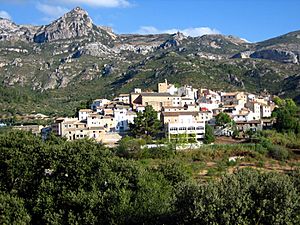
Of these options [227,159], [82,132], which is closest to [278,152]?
[227,159]

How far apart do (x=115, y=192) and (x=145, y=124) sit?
115 feet

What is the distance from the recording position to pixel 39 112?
10575cm

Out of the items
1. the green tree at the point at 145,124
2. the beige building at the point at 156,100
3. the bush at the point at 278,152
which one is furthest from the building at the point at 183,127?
the bush at the point at 278,152

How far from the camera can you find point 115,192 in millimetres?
22688

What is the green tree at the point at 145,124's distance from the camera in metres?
57.4

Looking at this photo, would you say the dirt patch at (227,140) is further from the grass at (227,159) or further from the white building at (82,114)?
the white building at (82,114)

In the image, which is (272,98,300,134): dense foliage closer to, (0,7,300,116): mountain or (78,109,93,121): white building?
(78,109,93,121): white building

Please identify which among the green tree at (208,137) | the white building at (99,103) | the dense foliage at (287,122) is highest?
the white building at (99,103)

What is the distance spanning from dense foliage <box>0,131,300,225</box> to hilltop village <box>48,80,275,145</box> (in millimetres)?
24599

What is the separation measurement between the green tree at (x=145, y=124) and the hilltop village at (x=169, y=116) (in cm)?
159

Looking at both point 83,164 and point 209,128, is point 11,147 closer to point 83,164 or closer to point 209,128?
point 83,164

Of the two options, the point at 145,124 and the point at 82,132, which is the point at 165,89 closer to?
the point at 145,124

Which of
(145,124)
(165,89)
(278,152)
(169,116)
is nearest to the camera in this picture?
(278,152)

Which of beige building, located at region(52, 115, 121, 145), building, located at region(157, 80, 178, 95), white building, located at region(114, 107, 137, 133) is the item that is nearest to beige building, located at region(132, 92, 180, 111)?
white building, located at region(114, 107, 137, 133)
